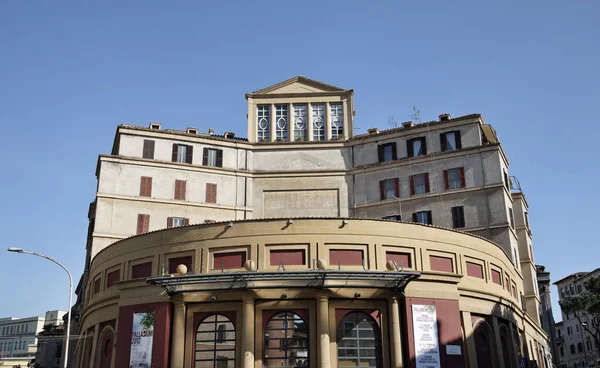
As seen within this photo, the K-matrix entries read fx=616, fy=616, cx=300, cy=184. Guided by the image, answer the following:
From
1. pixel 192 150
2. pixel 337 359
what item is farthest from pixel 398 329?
pixel 192 150

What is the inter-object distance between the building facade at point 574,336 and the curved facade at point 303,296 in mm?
77884

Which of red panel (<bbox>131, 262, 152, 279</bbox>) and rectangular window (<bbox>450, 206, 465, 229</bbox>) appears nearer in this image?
red panel (<bbox>131, 262, 152, 279</bbox>)

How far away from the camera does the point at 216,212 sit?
5772cm

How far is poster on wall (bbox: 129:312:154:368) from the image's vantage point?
33906 mm

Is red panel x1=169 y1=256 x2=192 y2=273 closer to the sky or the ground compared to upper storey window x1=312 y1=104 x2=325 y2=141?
closer to the ground

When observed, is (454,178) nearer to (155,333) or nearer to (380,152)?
(380,152)

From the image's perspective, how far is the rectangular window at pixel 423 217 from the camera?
183 feet

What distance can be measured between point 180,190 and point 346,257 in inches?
1053

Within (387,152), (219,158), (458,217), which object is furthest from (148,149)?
(458,217)

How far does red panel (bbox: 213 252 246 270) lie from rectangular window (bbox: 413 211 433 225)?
82.6 ft

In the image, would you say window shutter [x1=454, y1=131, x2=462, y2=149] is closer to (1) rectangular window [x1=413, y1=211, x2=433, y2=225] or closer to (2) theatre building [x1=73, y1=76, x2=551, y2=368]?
(2) theatre building [x1=73, y1=76, x2=551, y2=368]

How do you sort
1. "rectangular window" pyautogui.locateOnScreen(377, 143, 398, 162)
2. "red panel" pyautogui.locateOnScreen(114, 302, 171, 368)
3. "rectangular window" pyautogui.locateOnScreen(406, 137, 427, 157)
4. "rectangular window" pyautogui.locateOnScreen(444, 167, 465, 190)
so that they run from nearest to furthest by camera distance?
"red panel" pyautogui.locateOnScreen(114, 302, 171, 368), "rectangular window" pyautogui.locateOnScreen(444, 167, 465, 190), "rectangular window" pyautogui.locateOnScreen(406, 137, 427, 157), "rectangular window" pyautogui.locateOnScreen(377, 143, 398, 162)

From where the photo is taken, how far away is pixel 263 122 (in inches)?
2474

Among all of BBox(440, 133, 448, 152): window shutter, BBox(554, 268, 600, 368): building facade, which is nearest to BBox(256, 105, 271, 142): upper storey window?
BBox(440, 133, 448, 152): window shutter
